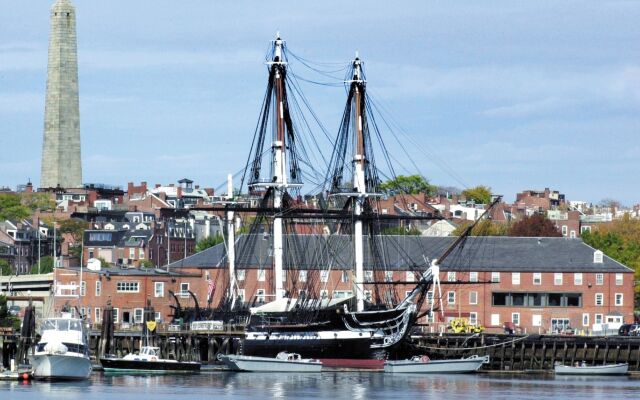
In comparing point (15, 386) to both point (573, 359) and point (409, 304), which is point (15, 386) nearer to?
point (409, 304)

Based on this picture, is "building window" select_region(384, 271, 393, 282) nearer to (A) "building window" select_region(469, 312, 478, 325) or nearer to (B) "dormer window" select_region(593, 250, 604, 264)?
(A) "building window" select_region(469, 312, 478, 325)

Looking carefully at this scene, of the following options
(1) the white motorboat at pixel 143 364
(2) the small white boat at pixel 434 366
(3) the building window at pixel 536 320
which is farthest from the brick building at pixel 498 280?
(1) the white motorboat at pixel 143 364

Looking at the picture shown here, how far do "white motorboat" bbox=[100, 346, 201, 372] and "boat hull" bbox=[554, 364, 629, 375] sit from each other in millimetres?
22680

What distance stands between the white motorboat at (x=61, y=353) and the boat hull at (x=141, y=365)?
6148 mm

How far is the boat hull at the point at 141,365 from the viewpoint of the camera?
119312 millimetres

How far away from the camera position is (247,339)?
12662 centimetres

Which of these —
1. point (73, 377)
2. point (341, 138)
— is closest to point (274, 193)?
point (341, 138)

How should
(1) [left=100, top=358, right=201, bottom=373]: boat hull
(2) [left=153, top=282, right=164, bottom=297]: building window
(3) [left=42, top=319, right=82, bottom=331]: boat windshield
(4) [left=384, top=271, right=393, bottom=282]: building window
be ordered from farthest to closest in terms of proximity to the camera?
(2) [left=153, top=282, right=164, bottom=297]: building window
(4) [left=384, top=271, right=393, bottom=282]: building window
(1) [left=100, top=358, right=201, bottom=373]: boat hull
(3) [left=42, top=319, right=82, bottom=331]: boat windshield

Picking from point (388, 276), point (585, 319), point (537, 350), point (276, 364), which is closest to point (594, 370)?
point (537, 350)

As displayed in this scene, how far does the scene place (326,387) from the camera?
357 feet

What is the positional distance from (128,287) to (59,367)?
39283mm

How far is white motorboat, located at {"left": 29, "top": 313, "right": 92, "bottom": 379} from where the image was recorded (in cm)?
11169

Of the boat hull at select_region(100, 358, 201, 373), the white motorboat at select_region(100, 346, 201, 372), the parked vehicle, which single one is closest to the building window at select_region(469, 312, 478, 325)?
the parked vehicle

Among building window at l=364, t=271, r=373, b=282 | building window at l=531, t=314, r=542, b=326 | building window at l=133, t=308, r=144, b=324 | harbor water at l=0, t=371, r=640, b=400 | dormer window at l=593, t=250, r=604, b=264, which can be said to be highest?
dormer window at l=593, t=250, r=604, b=264
